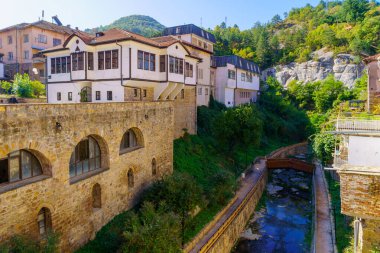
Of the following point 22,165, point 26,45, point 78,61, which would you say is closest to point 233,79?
point 78,61

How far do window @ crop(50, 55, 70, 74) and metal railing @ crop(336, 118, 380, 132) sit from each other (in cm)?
1964

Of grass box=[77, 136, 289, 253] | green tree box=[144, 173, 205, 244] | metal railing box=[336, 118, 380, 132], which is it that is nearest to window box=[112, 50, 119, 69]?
grass box=[77, 136, 289, 253]

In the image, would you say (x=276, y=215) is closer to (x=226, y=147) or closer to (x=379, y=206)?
(x=226, y=147)

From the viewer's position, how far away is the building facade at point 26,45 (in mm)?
38250

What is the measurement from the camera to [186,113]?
3012cm

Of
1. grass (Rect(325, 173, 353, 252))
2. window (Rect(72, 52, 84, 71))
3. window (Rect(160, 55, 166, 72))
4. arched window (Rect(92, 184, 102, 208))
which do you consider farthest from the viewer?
window (Rect(160, 55, 166, 72))

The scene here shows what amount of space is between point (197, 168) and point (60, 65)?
1432 cm

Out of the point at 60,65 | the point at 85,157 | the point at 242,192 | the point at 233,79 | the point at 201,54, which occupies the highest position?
the point at 201,54

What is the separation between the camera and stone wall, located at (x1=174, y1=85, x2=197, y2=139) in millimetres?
28466

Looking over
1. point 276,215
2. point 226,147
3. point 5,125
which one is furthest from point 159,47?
point 276,215

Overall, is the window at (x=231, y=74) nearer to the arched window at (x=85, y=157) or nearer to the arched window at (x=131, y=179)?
the arched window at (x=131, y=179)

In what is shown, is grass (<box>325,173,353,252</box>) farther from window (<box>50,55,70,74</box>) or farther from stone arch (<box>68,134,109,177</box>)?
window (<box>50,55,70,74</box>)

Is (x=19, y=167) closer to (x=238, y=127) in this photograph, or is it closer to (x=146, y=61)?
(x=146, y=61)

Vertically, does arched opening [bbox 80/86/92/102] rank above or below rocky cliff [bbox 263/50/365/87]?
below
